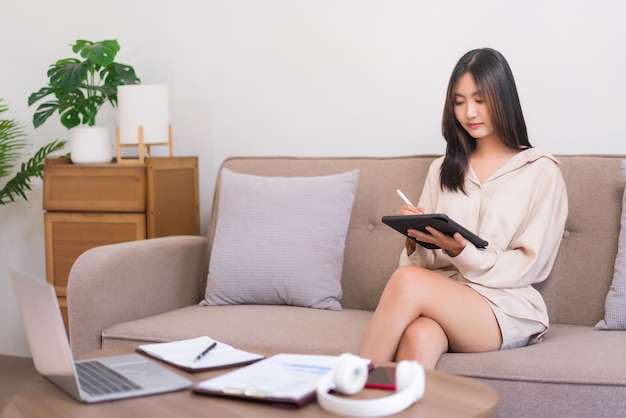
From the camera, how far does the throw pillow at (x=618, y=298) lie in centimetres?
226

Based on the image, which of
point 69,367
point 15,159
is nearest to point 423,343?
point 69,367

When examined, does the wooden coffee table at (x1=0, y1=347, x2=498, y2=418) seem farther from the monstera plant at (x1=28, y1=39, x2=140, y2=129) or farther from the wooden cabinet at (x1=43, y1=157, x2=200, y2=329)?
the monstera plant at (x1=28, y1=39, x2=140, y2=129)

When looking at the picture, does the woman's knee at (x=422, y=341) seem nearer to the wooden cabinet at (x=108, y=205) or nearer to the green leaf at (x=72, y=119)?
the wooden cabinet at (x=108, y=205)

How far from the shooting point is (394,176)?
2742 mm

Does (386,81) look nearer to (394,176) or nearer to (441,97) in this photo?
(441,97)

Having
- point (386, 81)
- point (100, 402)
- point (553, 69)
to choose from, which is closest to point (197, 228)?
point (386, 81)

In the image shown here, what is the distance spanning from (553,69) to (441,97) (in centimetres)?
41

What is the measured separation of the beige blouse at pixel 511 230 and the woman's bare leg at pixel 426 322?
10cm

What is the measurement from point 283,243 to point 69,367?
1.25 metres

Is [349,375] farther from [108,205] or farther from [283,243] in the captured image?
[108,205]

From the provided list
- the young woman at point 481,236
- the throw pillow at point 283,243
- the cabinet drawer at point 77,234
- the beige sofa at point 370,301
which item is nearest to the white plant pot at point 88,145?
the cabinet drawer at point 77,234

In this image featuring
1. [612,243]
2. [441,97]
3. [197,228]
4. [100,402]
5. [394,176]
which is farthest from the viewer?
[197,228]

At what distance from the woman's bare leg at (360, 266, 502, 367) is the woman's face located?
50cm

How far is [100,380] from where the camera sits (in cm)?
155
